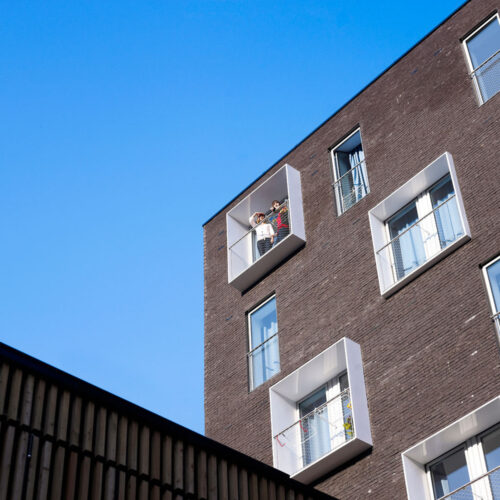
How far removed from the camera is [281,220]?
26.3 metres

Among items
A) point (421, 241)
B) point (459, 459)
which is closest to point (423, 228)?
point (421, 241)

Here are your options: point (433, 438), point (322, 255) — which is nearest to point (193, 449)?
point (433, 438)

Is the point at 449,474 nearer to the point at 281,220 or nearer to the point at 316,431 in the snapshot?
the point at 316,431

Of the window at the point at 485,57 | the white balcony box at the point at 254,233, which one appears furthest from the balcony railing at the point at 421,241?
the white balcony box at the point at 254,233

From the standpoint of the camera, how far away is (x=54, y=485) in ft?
38.9

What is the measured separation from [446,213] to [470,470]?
587cm

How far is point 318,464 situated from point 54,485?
956 cm

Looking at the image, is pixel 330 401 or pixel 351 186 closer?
pixel 330 401

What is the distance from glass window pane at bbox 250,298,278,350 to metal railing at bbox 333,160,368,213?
9.99 feet

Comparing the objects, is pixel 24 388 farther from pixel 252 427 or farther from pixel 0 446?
pixel 252 427

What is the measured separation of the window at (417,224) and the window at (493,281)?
3.12 feet

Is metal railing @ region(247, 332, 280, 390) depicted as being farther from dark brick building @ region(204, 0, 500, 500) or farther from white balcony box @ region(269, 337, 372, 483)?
white balcony box @ region(269, 337, 372, 483)

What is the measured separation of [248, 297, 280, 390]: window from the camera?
24031mm

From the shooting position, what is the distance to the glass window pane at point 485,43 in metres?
22.6
